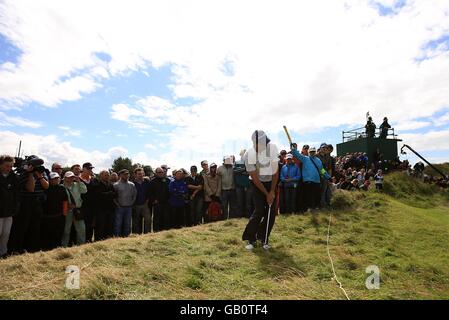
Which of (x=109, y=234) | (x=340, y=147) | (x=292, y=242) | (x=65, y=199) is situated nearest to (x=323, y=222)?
(x=292, y=242)

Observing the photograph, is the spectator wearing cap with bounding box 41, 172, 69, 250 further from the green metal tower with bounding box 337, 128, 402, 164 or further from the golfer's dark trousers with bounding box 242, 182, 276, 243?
the green metal tower with bounding box 337, 128, 402, 164

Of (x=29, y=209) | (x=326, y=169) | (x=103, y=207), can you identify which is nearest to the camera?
(x=29, y=209)

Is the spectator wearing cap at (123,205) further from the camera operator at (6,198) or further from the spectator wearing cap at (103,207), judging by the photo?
the camera operator at (6,198)

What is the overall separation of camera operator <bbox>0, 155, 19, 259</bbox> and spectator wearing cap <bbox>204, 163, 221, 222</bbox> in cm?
533

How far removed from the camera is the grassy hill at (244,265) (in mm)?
4188

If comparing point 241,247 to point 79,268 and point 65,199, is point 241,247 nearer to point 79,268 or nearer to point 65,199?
point 79,268

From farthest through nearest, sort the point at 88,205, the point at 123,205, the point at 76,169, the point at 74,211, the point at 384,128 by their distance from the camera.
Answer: the point at 384,128, the point at 123,205, the point at 76,169, the point at 88,205, the point at 74,211

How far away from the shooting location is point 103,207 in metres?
8.81

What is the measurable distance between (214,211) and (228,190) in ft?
2.72

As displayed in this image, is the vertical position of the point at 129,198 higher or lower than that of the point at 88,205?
higher

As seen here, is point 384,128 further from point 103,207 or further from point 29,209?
point 29,209

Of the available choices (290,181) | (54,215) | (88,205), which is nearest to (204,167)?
(290,181)

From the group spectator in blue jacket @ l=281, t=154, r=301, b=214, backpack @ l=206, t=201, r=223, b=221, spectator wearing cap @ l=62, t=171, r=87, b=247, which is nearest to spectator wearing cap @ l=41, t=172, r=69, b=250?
spectator wearing cap @ l=62, t=171, r=87, b=247

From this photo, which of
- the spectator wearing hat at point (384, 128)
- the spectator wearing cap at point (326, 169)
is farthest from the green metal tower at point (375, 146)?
the spectator wearing cap at point (326, 169)
